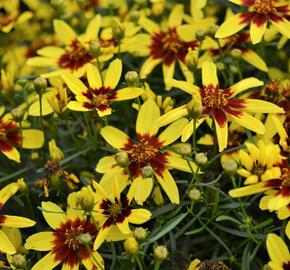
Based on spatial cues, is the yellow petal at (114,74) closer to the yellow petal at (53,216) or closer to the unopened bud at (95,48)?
the unopened bud at (95,48)

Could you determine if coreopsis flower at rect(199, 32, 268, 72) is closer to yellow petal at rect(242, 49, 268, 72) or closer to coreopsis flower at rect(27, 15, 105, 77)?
yellow petal at rect(242, 49, 268, 72)

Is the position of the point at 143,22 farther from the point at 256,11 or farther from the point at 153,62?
the point at 256,11

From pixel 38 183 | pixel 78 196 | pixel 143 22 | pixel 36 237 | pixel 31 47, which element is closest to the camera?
pixel 78 196

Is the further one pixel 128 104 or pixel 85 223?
pixel 128 104

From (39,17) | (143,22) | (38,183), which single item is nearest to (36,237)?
(38,183)

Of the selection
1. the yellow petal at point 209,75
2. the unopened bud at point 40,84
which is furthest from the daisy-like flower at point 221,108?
the unopened bud at point 40,84

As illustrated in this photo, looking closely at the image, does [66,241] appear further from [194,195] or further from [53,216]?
[194,195]
